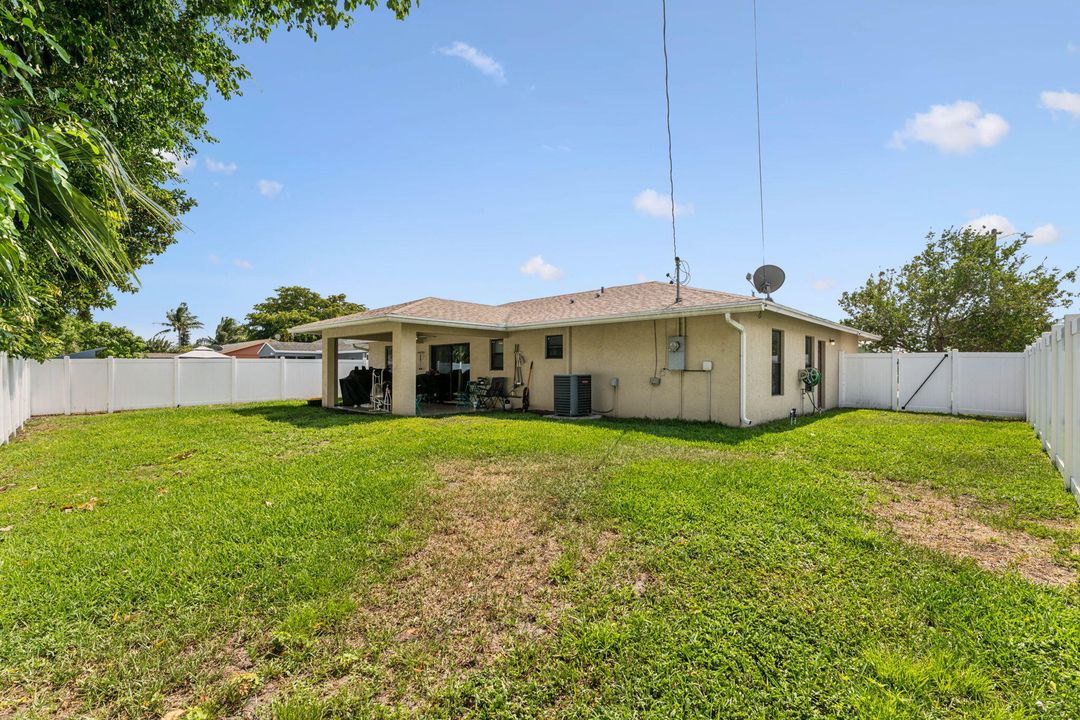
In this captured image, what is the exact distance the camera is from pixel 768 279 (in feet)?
35.3

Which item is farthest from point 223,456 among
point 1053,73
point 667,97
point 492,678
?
point 1053,73

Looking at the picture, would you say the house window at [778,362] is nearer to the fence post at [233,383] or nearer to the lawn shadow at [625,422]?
the lawn shadow at [625,422]

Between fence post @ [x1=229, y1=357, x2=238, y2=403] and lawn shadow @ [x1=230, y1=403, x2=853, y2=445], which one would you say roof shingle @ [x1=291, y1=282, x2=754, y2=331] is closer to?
lawn shadow @ [x1=230, y1=403, x2=853, y2=445]

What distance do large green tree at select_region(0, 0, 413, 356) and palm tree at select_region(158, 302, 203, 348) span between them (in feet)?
171

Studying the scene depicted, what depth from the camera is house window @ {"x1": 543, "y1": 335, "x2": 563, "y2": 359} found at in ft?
41.3

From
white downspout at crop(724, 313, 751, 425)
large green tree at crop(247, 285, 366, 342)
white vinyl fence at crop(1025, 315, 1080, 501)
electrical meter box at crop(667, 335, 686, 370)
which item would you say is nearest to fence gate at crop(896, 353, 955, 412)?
white vinyl fence at crop(1025, 315, 1080, 501)

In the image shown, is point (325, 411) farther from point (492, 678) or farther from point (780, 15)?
point (780, 15)

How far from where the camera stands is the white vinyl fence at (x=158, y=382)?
12859 millimetres

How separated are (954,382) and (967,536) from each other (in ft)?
35.2

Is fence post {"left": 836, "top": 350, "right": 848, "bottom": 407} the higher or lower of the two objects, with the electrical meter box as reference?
lower

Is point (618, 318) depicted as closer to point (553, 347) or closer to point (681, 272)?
point (681, 272)

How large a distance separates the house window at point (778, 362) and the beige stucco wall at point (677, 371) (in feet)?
0.53

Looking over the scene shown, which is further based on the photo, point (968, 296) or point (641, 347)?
point (968, 296)

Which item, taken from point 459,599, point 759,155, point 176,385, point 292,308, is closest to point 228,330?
point 292,308
